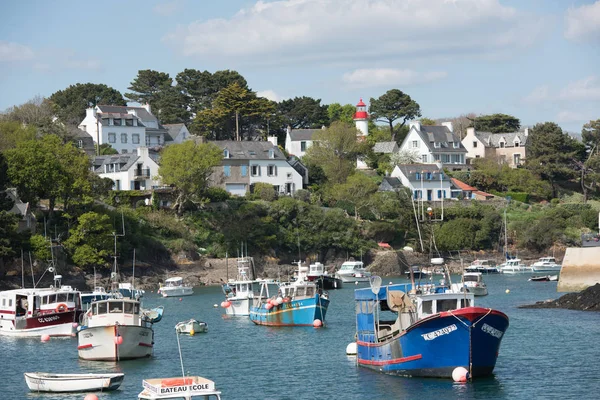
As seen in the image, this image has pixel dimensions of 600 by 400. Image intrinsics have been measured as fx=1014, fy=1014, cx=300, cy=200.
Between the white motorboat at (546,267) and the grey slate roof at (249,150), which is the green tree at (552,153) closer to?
the white motorboat at (546,267)

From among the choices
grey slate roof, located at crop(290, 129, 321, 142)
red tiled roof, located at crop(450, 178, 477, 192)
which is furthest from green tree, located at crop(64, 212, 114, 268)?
grey slate roof, located at crop(290, 129, 321, 142)

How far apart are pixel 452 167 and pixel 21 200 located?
245ft

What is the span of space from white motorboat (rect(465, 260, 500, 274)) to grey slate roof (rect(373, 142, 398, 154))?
35983mm

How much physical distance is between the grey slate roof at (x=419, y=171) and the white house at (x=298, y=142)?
60.3 feet

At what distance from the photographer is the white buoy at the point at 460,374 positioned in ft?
136

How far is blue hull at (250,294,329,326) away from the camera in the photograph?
67.1 metres

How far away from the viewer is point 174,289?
318 feet

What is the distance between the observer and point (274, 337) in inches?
2517

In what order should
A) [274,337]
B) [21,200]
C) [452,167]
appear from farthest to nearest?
1. [452,167]
2. [21,200]
3. [274,337]

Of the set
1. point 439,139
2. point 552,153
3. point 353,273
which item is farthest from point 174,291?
point 552,153

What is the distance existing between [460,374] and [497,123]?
140 metres

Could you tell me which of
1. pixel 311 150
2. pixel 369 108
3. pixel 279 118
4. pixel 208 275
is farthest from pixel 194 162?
pixel 369 108

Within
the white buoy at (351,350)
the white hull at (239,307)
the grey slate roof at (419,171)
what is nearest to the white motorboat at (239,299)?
the white hull at (239,307)

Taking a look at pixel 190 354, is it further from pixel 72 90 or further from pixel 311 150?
pixel 72 90
